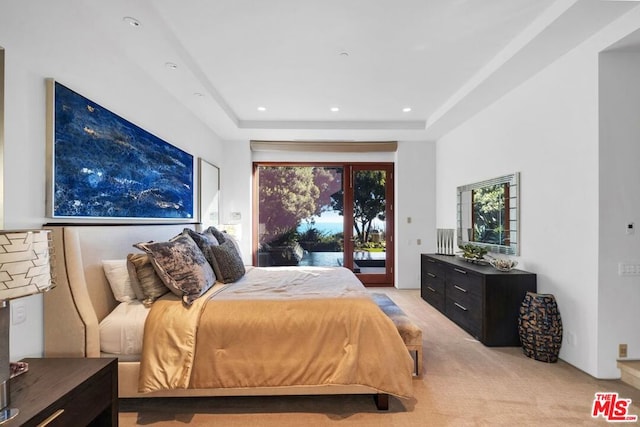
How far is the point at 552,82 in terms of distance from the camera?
9.66 ft

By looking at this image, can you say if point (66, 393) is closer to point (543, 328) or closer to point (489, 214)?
point (543, 328)

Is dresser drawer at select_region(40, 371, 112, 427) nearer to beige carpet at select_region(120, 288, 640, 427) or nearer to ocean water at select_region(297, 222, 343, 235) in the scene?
beige carpet at select_region(120, 288, 640, 427)

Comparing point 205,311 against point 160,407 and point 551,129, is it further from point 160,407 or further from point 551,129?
point 551,129

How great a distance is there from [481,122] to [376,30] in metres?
2.33

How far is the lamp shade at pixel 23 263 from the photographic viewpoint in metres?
1.07

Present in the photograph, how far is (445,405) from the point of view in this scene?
218 centimetres

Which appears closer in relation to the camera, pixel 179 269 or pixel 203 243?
pixel 179 269

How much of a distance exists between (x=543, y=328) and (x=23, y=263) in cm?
363

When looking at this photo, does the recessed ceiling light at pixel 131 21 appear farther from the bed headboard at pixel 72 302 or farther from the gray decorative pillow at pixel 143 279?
the gray decorative pillow at pixel 143 279

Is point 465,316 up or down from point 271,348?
down

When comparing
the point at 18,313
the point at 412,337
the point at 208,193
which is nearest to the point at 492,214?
the point at 412,337

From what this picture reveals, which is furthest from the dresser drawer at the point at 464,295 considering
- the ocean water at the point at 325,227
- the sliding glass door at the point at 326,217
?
the ocean water at the point at 325,227

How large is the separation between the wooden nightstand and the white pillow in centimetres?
73

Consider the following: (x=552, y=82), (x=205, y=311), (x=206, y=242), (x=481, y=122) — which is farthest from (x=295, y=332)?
(x=481, y=122)
